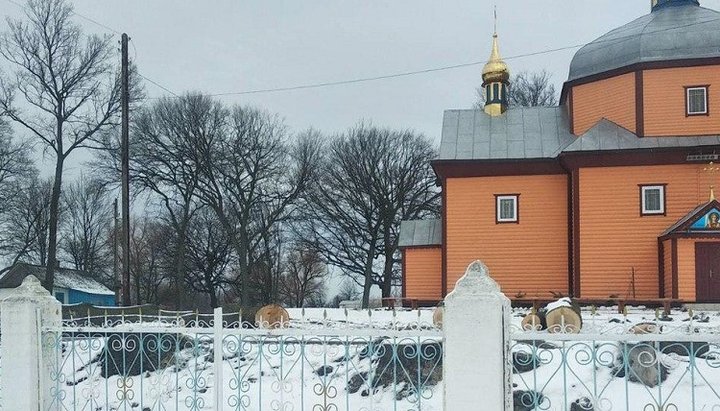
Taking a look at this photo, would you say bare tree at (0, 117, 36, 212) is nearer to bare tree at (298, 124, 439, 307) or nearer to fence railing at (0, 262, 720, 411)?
bare tree at (298, 124, 439, 307)

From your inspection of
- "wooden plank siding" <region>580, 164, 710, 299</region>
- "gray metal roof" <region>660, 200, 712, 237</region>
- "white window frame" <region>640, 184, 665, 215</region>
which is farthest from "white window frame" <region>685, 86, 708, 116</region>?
"gray metal roof" <region>660, 200, 712, 237</region>

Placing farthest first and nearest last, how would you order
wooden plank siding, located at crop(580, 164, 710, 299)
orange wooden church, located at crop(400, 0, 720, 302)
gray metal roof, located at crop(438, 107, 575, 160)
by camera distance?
1. gray metal roof, located at crop(438, 107, 575, 160)
2. wooden plank siding, located at crop(580, 164, 710, 299)
3. orange wooden church, located at crop(400, 0, 720, 302)

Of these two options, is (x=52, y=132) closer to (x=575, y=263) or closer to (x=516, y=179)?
(x=516, y=179)

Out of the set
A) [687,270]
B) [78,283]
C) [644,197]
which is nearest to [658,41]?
[644,197]

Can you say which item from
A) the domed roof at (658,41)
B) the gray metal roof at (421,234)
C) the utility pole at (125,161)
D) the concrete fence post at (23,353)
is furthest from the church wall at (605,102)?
the concrete fence post at (23,353)

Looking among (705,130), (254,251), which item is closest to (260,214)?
(254,251)

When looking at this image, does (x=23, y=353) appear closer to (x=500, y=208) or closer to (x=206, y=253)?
(x=500, y=208)

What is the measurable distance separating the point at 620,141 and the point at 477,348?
15.3 meters

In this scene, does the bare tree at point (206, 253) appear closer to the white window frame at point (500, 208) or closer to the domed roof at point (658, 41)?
the white window frame at point (500, 208)

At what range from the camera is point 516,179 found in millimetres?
20016

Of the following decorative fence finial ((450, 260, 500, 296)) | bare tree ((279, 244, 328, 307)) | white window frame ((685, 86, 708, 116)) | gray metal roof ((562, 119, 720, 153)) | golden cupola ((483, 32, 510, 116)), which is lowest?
bare tree ((279, 244, 328, 307))

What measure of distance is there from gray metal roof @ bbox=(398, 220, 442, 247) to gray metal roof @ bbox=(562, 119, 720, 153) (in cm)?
504

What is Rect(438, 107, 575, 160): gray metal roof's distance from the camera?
2019 cm

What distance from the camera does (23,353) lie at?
18.5ft
